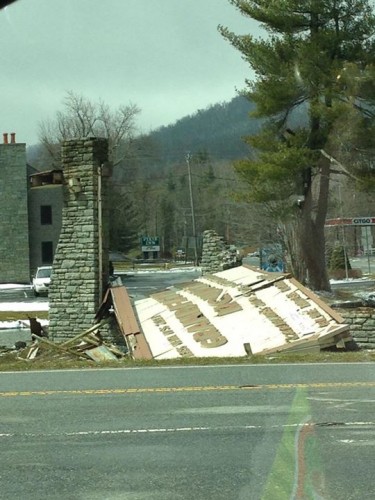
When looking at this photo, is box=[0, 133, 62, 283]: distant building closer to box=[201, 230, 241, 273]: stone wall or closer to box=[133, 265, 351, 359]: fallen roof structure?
box=[201, 230, 241, 273]: stone wall

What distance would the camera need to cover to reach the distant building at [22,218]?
2099 inches

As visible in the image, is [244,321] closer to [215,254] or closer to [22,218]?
[215,254]

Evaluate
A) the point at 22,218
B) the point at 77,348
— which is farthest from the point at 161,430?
the point at 22,218

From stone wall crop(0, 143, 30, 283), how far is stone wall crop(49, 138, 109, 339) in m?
32.3

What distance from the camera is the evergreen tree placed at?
24.5m

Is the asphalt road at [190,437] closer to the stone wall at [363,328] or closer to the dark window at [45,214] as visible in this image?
the stone wall at [363,328]

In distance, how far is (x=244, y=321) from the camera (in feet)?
55.3

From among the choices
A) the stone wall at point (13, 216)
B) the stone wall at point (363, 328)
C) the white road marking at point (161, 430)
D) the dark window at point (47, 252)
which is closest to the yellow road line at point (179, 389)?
the white road marking at point (161, 430)

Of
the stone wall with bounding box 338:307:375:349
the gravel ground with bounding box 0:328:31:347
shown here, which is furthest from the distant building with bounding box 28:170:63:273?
the stone wall with bounding box 338:307:375:349

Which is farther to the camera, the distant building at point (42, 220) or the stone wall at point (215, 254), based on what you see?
the distant building at point (42, 220)

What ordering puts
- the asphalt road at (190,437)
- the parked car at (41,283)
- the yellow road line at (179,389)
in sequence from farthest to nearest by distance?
the parked car at (41,283), the yellow road line at (179,389), the asphalt road at (190,437)

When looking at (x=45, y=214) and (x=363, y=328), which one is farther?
(x=45, y=214)

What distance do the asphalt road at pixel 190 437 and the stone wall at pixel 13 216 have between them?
144 ft

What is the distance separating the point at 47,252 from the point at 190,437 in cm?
5029
